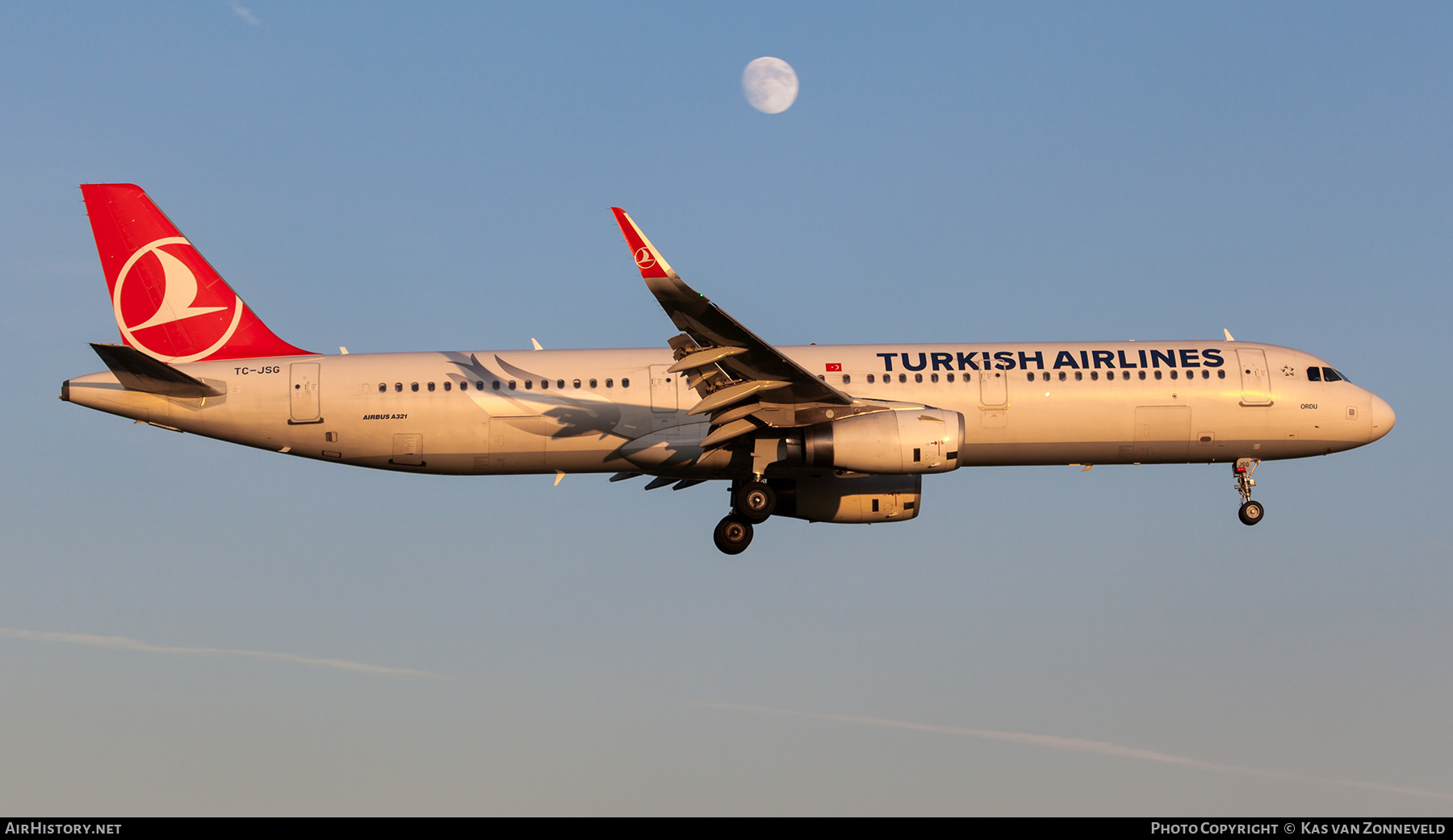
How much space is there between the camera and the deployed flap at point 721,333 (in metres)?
22.8

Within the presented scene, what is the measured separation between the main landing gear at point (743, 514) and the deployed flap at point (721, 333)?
304 cm

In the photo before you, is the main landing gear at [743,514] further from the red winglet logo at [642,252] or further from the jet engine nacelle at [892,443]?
the red winglet logo at [642,252]

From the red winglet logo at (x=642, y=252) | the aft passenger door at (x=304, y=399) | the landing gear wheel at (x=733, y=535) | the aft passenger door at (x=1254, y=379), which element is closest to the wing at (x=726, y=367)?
the red winglet logo at (x=642, y=252)

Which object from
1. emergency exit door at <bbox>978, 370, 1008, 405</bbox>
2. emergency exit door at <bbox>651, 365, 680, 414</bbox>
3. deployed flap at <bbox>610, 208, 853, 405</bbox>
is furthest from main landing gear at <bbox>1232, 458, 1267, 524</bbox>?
emergency exit door at <bbox>651, 365, 680, 414</bbox>

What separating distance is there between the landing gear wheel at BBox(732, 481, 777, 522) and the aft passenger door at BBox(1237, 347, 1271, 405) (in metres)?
11.7

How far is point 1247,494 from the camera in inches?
1257

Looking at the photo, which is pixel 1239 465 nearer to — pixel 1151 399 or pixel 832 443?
pixel 1151 399

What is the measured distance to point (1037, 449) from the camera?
1184 inches

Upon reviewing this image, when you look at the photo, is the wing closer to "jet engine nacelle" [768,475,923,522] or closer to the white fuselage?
the white fuselage

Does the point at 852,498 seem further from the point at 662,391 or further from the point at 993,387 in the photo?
the point at 662,391

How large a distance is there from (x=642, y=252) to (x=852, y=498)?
1122 cm

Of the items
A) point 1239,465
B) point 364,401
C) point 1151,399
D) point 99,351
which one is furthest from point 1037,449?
point 99,351

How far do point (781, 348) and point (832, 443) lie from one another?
14.0 feet

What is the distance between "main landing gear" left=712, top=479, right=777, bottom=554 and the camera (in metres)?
29.4
